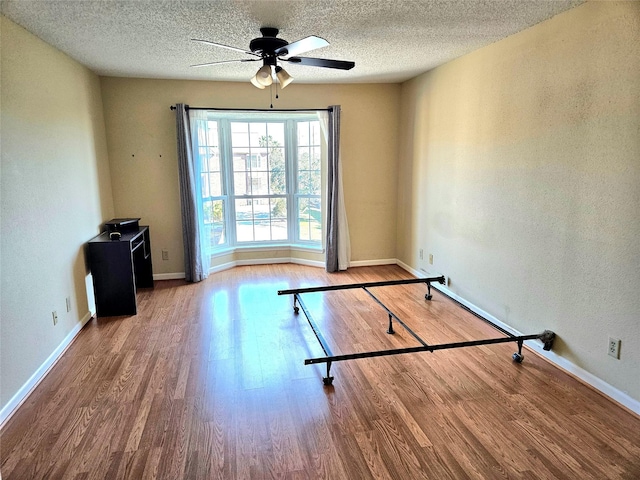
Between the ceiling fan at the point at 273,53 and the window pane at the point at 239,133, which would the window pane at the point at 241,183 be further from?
the ceiling fan at the point at 273,53

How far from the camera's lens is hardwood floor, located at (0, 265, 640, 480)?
80.5 inches

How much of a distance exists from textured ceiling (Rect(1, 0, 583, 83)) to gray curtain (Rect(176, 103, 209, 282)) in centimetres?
92

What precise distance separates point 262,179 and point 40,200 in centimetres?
309

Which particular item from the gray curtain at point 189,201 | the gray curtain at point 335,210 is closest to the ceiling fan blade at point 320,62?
the gray curtain at point 335,210

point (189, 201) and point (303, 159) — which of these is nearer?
point (189, 201)

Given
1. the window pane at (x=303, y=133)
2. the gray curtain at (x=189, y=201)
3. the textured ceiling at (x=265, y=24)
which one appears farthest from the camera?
the window pane at (x=303, y=133)

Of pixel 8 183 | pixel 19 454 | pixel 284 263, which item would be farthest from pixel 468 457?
pixel 284 263

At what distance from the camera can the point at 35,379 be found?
2.79m

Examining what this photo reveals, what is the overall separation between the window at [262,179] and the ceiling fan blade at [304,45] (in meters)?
2.57

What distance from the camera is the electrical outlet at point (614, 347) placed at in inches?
99.1

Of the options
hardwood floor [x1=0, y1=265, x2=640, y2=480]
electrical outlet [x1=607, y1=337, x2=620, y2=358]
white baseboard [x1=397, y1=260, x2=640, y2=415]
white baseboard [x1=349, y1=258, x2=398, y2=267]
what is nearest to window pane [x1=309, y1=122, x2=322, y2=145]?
white baseboard [x1=349, y1=258, x2=398, y2=267]

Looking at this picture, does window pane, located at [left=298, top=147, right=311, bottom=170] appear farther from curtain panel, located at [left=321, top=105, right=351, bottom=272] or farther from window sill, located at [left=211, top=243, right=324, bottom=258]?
window sill, located at [left=211, top=243, right=324, bottom=258]

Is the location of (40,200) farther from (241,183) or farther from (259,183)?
(259,183)

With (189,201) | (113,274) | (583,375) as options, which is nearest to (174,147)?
(189,201)
